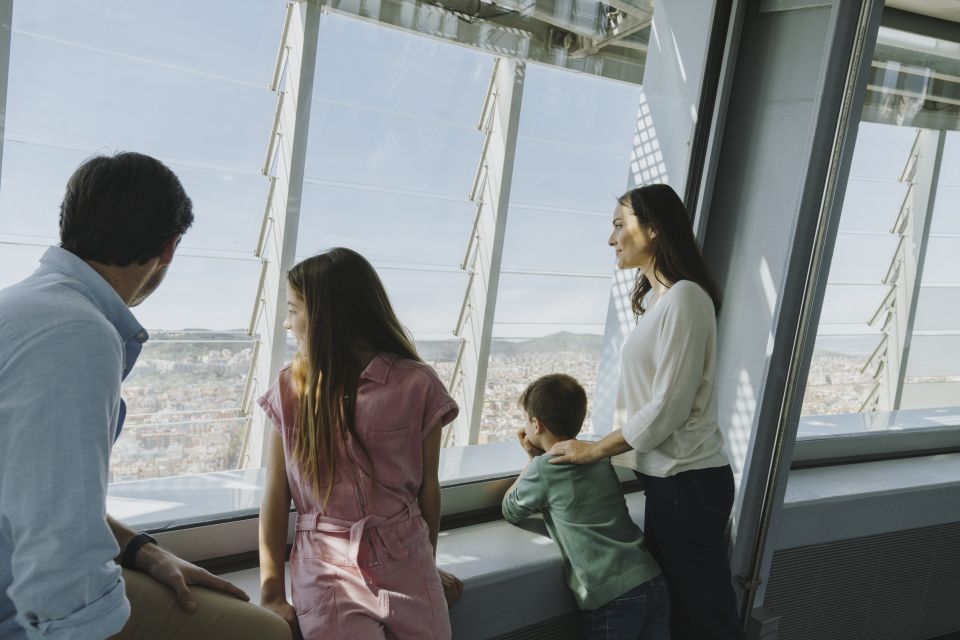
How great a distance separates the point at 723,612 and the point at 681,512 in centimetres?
35

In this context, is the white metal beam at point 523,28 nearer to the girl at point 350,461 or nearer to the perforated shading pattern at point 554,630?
the girl at point 350,461

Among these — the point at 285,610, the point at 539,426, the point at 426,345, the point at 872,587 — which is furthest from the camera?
the point at 872,587

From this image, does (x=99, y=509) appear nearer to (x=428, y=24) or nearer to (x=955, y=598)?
(x=428, y=24)

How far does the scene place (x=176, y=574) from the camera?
4.74ft

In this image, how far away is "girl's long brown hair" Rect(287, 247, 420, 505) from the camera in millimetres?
1780

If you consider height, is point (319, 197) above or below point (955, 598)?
above

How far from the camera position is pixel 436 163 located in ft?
10.1

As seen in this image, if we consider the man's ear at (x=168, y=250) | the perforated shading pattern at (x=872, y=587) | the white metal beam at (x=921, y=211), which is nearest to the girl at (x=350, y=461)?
the man's ear at (x=168, y=250)

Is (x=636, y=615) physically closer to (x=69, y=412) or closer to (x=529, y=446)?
(x=529, y=446)

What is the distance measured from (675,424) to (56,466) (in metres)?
1.67

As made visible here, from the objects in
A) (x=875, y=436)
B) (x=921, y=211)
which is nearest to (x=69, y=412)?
(x=875, y=436)

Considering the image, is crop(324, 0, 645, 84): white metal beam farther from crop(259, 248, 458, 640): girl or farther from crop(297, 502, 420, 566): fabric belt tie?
crop(297, 502, 420, 566): fabric belt tie

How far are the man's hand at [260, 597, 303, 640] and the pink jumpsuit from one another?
14mm

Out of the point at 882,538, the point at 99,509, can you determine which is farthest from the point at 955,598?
the point at 99,509
